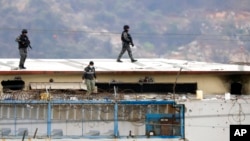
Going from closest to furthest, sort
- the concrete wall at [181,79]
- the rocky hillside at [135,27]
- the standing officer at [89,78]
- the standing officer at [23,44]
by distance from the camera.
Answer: the standing officer at [89,78], the concrete wall at [181,79], the standing officer at [23,44], the rocky hillside at [135,27]

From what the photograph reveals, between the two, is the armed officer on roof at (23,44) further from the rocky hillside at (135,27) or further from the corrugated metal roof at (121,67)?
the rocky hillside at (135,27)

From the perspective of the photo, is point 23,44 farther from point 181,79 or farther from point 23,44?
point 181,79

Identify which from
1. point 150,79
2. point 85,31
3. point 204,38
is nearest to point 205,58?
point 204,38

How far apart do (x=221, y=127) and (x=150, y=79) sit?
403cm

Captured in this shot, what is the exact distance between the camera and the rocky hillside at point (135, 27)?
115m

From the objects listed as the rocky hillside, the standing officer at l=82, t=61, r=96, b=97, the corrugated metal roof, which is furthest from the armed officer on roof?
the rocky hillside

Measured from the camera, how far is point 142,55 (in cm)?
12081

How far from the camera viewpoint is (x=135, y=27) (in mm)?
133500

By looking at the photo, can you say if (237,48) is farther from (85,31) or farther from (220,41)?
(85,31)

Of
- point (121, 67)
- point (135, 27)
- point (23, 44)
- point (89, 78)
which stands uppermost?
point (135, 27)

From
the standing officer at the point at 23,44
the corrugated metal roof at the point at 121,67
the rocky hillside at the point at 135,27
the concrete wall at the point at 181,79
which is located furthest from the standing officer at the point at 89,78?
the rocky hillside at the point at 135,27

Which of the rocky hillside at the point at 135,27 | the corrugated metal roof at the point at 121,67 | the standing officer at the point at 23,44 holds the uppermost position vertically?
the rocky hillside at the point at 135,27

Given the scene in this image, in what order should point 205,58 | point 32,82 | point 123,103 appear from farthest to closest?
point 205,58 → point 32,82 → point 123,103

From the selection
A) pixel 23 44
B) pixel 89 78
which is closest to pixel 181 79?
pixel 89 78
